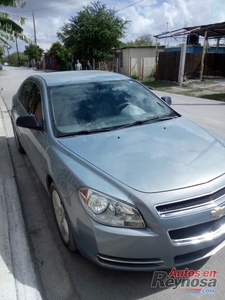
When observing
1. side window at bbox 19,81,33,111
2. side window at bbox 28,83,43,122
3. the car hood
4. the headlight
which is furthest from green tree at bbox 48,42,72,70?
the headlight

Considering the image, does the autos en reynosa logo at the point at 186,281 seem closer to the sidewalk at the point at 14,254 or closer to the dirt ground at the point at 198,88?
the sidewalk at the point at 14,254

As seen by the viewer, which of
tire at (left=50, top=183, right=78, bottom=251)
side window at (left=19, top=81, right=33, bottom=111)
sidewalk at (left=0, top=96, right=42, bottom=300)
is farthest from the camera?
side window at (left=19, top=81, right=33, bottom=111)

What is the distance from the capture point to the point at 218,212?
1.99 meters

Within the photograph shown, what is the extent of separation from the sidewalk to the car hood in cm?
111

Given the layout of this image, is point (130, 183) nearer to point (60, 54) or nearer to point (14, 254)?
point (14, 254)

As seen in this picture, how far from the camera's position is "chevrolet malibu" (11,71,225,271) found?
1.89 meters

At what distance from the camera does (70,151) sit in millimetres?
2475

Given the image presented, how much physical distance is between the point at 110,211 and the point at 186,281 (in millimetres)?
962

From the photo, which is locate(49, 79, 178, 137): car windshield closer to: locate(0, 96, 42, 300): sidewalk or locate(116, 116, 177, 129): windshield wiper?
locate(116, 116, 177, 129): windshield wiper

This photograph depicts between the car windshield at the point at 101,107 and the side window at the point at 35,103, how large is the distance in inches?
9.4

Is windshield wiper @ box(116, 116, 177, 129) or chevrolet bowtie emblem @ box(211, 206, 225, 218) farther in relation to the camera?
windshield wiper @ box(116, 116, 177, 129)

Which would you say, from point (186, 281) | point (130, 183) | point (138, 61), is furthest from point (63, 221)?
point (138, 61)

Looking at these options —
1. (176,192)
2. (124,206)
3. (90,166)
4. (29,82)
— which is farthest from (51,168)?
(29,82)

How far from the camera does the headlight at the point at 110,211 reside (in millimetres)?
1904
